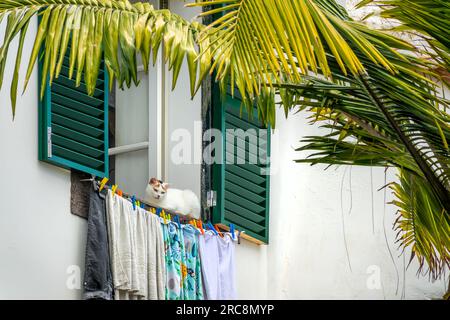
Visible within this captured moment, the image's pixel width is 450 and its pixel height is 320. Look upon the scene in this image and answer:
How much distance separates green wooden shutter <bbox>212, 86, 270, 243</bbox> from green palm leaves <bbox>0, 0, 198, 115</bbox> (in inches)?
137

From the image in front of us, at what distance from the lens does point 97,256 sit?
7262 millimetres

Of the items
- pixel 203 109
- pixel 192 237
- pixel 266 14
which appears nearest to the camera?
pixel 266 14

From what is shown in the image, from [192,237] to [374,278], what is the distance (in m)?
1.70

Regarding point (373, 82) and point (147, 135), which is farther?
point (147, 135)

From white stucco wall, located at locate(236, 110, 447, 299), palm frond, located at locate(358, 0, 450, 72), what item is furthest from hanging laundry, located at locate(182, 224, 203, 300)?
palm frond, located at locate(358, 0, 450, 72)

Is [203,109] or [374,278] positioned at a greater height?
[203,109]

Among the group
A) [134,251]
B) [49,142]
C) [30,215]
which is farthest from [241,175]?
[30,215]

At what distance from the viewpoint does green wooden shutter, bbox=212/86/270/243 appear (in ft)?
28.7
